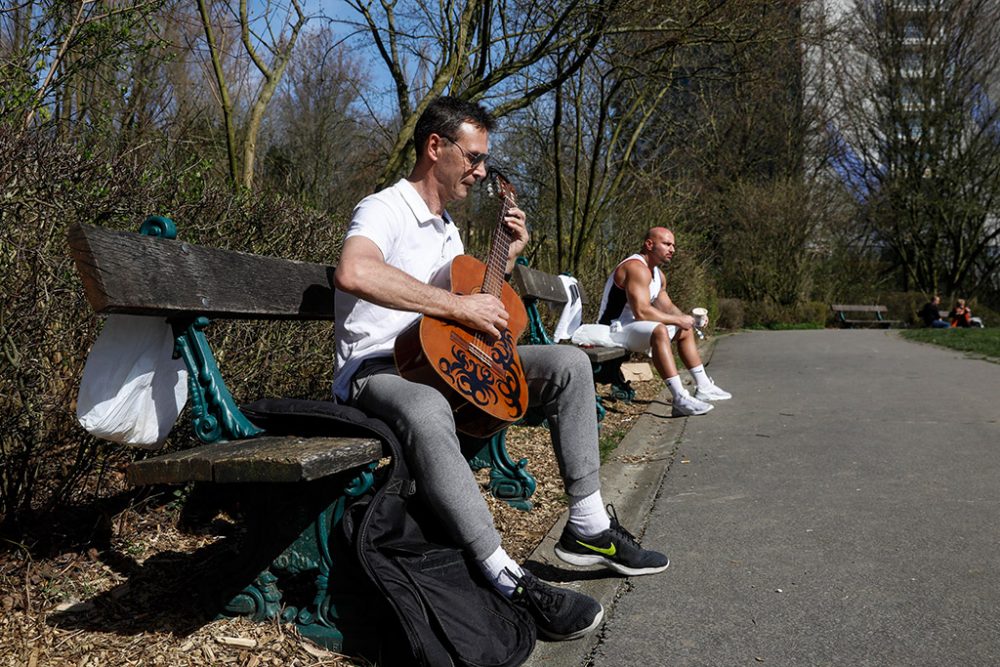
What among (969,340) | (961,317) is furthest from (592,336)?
(961,317)

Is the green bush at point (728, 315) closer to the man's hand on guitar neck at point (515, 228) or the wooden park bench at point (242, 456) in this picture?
the man's hand on guitar neck at point (515, 228)

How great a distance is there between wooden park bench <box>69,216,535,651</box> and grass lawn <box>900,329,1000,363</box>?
419 inches

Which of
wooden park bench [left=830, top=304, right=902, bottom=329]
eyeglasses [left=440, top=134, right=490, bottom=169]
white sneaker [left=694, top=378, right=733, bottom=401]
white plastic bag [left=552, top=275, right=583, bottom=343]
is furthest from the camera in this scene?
wooden park bench [left=830, top=304, right=902, bottom=329]

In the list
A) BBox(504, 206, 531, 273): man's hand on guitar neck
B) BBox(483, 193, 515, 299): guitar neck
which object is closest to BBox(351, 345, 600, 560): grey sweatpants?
BBox(483, 193, 515, 299): guitar neck

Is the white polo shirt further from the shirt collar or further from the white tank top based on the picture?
the white tank top

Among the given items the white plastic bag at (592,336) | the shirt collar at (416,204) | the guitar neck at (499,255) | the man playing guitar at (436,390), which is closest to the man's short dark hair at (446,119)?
the man playing guitar at (436,390)

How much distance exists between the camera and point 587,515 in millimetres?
3221

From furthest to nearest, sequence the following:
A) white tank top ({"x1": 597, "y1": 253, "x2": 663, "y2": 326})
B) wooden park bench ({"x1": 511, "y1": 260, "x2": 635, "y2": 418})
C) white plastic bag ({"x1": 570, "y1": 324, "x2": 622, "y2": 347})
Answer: white tank top ({"x1": 597, "y1": 253, "x2": 663, "y2": 326})
white plastic bag ({"x1": 570, "y1": 324, "x2": 622, "y2": 347})
wooden park bench ({"x1": 511, "y1": 260, "x2": 635, "y2": 418})

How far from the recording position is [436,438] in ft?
8.81

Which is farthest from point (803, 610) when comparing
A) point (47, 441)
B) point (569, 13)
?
point (569, 13)

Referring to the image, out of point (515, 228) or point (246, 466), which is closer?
point (246, 466)

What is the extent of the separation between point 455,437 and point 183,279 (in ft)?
2.92

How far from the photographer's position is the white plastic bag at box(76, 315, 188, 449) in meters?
2.53

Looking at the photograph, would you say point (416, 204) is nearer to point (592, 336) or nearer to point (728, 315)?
point (592, 336)
